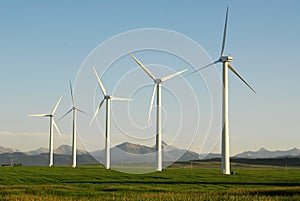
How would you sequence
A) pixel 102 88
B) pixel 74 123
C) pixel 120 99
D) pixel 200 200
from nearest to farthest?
1. pixel 200 200
2. pixel 102 88
3. pixel 120 99
4. pixel 74 123

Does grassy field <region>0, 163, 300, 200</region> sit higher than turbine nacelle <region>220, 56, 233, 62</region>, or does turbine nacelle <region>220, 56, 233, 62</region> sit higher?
turbine nacelle <region>220, 56, 233, 62</region>

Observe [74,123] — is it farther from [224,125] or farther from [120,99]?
[224,125]

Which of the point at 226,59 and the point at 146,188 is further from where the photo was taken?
the point at 226,59

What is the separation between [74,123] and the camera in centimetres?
13812

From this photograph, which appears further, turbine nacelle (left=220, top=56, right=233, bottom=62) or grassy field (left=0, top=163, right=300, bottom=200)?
turbine nacelle (left=220, top=56, right=233, bottom=62)

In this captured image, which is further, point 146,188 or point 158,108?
point 158,108

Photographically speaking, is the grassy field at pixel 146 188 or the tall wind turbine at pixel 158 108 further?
the tall wind turbine at pixel 158 108

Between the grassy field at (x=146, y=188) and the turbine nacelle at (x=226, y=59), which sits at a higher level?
the turbine nacelle at (x=226, y=59)

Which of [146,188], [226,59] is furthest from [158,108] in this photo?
[146,188]

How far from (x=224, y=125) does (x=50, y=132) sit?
6028cm

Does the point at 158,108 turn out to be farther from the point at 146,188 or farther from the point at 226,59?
the point at 146,188

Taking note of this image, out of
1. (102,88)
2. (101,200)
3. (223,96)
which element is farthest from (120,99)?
(101,200)

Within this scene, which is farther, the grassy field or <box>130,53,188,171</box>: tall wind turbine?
<box>130,53,188,171</box>: tall wind turbine

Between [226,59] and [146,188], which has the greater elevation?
[226,59]
